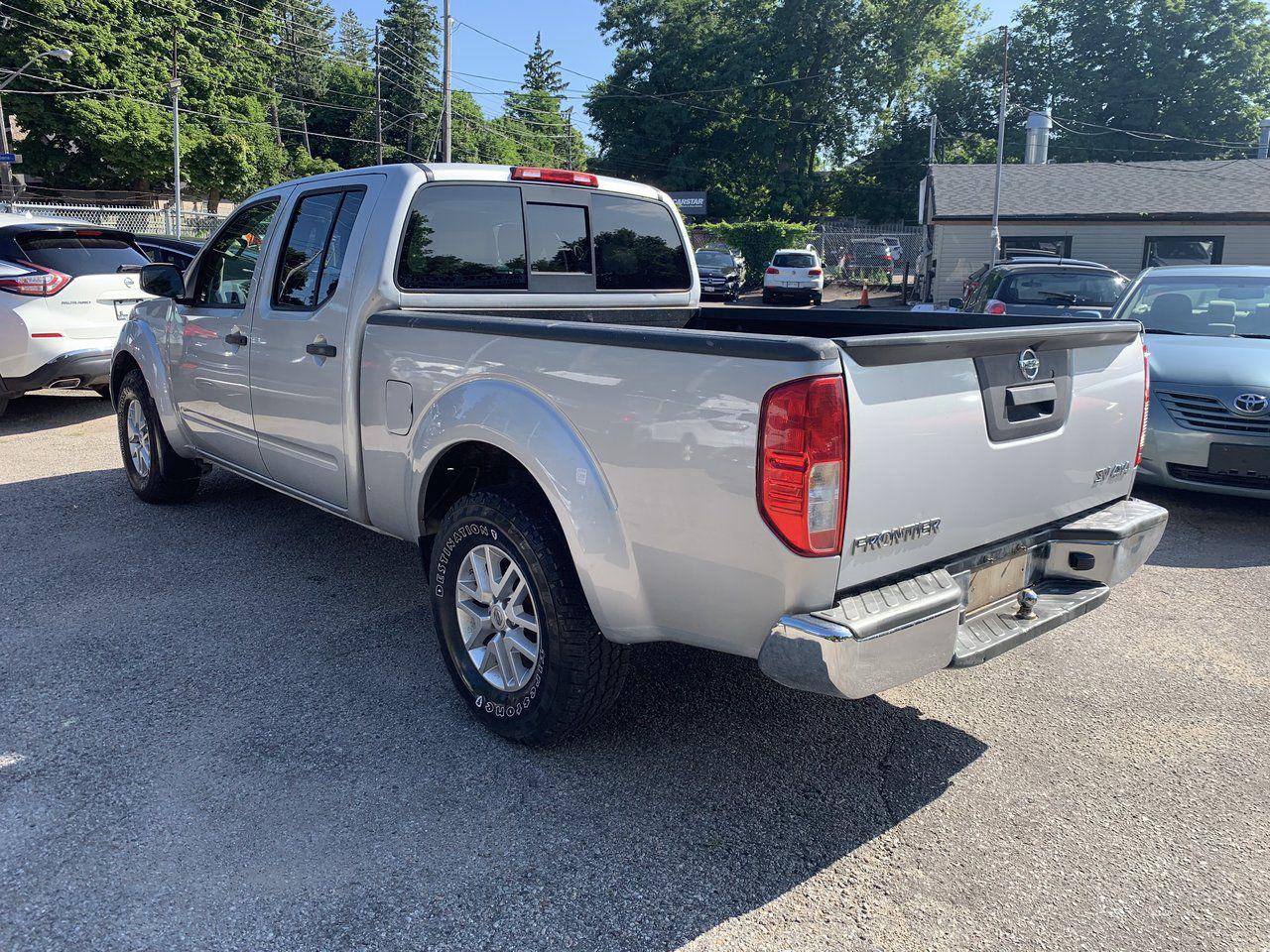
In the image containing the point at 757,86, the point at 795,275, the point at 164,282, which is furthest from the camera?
the point at 757,86

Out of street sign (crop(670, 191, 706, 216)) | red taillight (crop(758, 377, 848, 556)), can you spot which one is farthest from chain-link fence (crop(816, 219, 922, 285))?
red taillight (crop(758, 377, 848, 556))

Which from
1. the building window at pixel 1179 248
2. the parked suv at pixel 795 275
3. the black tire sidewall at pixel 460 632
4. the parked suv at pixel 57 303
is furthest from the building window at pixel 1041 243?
the black tire sidewall at pixel 460 632

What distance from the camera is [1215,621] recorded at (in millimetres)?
4586

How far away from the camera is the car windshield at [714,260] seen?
33.3 meters

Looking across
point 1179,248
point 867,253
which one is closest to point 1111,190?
point 1179,248

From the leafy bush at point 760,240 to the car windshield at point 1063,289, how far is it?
1337 inches

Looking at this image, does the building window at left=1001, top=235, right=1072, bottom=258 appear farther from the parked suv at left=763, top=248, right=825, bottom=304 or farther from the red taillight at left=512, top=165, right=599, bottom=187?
the red taillight at left=512, top=165, right=599, bottom=187

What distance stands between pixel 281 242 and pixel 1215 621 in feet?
15.8

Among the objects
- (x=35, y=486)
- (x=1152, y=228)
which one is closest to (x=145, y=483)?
(x=35, y=486)

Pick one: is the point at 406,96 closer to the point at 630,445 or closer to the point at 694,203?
the point at 694,203

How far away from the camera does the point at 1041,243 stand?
99.1 ft

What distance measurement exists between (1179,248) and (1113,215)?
7.40 feet

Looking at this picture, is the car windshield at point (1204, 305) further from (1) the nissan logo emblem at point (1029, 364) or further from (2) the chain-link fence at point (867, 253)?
(2) the chain-link fence at point (867, 253)

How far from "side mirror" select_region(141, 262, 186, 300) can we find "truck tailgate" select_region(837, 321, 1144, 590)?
4.28 metres
